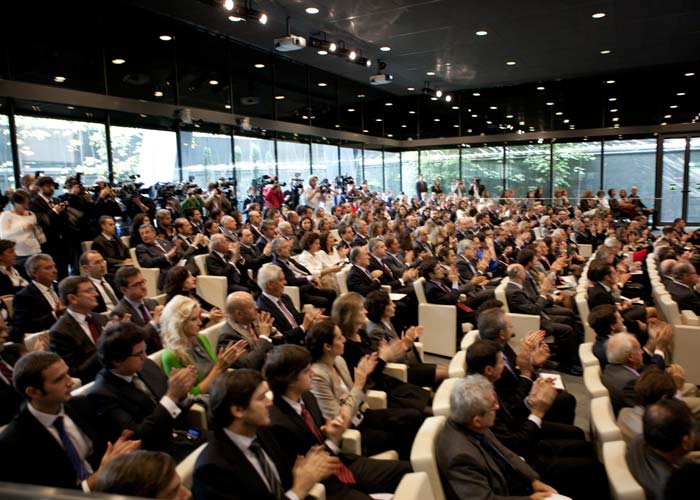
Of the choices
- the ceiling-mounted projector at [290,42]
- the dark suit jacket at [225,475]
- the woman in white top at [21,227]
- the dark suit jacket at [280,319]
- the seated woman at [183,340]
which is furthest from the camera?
the ceiling-mounted projector at [290,42]

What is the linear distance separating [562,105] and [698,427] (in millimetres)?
14434

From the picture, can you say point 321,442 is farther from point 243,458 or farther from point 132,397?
point 132,397

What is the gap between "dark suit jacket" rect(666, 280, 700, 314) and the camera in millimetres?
4945

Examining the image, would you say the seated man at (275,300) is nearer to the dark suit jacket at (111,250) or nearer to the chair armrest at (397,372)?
the chair armrest at (397,372)

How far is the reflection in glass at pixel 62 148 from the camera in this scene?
7043mm

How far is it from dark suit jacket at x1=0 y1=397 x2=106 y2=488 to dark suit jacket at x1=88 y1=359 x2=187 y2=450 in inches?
11.2

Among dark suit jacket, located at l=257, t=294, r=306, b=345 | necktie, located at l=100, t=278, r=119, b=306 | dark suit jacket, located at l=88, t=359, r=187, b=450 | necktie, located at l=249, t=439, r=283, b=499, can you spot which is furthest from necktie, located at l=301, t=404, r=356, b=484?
necktie, located at l=100, t=278, r=119, b=306

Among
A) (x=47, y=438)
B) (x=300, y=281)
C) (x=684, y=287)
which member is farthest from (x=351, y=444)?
(x=684, y=287)

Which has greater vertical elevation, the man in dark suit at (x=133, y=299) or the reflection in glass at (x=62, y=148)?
the reflection in glass at (x=62, y=148)

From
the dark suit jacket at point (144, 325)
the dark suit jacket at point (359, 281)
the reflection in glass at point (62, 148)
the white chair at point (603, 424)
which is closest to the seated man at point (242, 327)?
the dark suit jacket at point (144, 325)

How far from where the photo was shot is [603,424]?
94.2 inches

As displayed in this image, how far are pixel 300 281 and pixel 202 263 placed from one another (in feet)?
3.80

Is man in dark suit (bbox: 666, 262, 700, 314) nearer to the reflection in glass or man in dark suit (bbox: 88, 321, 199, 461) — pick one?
man in dark suit (bbox: 88, 321, 199, 461)

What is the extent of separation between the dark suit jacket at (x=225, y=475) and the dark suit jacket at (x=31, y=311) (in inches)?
99.7
